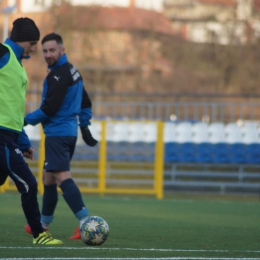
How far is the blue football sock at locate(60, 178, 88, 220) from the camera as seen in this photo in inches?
304

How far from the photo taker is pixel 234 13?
2928cm

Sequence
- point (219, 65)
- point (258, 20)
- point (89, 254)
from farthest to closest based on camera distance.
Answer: point (219, 65), point (258, 20), point (89, 254)

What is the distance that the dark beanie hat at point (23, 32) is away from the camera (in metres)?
6.99

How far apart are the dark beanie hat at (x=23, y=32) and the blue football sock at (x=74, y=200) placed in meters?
1.61

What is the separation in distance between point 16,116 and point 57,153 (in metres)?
1.22

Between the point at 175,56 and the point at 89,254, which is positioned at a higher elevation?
the point at 175,56

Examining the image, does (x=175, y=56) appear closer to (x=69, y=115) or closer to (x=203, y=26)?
(x=203, y=26)

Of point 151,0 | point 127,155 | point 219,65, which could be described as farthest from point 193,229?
point 151,0

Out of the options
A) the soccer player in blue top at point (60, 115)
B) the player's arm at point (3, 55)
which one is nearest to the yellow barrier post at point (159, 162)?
the soccer player in blue top at point (60, 115)

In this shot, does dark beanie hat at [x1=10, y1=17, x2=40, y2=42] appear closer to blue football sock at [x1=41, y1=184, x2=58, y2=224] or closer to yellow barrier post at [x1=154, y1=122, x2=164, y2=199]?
blue football sock at [x1=41, y1=184, x2=58, y2=224]

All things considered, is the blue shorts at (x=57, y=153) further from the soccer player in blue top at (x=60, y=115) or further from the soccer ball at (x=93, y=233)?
the soccer ball at (x=93, y=233)

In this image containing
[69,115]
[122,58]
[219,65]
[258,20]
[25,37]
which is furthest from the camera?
[122,58]

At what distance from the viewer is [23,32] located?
6992 millimetres

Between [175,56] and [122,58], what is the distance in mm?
4921
